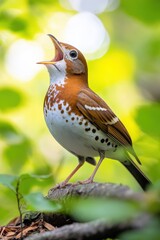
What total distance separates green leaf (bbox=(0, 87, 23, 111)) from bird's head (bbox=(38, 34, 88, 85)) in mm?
1204

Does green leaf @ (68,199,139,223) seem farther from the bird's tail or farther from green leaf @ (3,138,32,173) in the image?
the bird's tail

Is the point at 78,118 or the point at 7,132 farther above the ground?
the point at 78,118

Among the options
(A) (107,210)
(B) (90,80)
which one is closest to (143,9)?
(A) (107,210)

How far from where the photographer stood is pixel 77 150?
190 inches

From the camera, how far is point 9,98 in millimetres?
3791

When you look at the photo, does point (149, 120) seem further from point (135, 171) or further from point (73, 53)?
point (73, 53)

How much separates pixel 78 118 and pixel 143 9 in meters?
2.78

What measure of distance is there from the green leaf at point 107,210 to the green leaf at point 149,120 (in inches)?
12.6

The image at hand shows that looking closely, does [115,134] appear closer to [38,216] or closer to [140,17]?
[38,216]

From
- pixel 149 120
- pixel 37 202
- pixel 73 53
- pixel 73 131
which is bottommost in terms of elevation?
pixel 37 202

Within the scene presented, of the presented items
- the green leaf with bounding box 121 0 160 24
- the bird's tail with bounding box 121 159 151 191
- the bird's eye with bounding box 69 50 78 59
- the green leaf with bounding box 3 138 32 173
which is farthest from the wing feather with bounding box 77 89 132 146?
the green leaf with bounding box 121 0 160 24

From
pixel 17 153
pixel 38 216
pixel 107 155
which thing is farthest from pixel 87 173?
pixel 38 216

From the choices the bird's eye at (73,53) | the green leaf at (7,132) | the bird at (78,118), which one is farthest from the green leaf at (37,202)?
the bird's eye at (73,53)

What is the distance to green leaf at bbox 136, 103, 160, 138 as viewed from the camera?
1322mm
